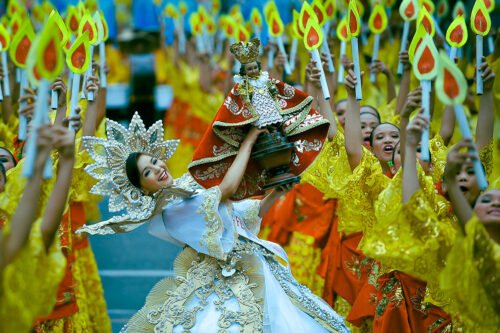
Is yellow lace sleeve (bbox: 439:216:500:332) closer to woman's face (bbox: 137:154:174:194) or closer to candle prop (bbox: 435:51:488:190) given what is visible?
candle prop (bbox: 435:51:488:190)

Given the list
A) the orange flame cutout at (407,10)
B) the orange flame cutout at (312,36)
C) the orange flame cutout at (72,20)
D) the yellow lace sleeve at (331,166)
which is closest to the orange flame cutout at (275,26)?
the orange flame cutout at (407,10)

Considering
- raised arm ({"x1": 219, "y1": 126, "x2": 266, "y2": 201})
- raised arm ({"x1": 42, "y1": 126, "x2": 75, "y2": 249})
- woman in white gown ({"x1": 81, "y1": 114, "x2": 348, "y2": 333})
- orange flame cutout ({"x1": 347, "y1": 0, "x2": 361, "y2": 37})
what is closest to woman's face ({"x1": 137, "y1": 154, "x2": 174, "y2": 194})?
woman in white gown ({"x1": 81, "y1": 114, "x2": 348, "y2": 333})

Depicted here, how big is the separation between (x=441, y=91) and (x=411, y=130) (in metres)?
0.27

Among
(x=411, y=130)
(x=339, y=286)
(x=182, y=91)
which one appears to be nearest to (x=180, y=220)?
(x=411, y=130)

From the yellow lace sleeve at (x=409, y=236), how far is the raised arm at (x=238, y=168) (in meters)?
0.65

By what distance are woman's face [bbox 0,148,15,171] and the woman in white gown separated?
85 cm

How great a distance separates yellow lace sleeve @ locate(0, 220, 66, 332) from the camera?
124 inches

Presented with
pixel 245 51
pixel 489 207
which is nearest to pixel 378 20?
pixel 245 51

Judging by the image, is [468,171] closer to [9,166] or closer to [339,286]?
[339,286]

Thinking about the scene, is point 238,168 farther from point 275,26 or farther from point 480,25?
point 275,26

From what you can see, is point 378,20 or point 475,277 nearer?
point 475,277

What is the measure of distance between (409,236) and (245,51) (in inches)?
44.7

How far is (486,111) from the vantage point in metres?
4.84

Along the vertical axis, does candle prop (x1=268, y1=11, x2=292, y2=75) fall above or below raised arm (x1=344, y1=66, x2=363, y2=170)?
above
